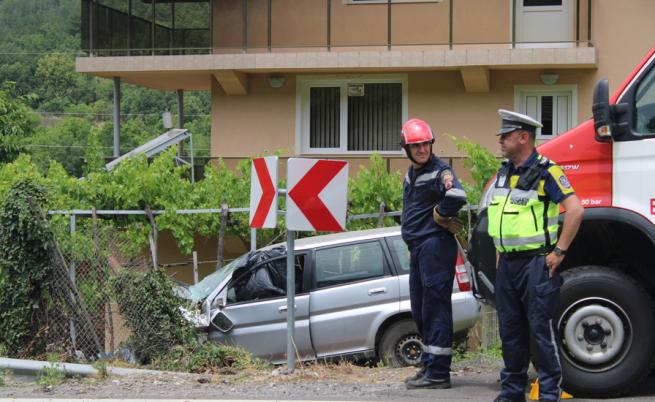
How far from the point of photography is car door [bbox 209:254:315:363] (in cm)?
1031

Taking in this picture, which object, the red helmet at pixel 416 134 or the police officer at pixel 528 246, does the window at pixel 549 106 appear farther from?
the police officer at pixel 528 246

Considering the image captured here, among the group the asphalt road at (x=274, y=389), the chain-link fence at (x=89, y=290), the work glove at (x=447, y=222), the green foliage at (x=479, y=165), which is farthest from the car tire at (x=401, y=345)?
the green foliage at (x=479, y=165)

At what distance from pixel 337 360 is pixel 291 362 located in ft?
7.16

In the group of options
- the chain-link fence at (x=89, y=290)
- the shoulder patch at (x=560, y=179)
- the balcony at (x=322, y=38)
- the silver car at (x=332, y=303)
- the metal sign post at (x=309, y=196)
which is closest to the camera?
the shoulder patch at (x=560, y=179)

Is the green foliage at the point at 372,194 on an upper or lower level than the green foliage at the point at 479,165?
lower

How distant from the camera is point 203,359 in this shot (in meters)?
9.05

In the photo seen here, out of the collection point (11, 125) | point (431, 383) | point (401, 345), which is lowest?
point (401, 345)

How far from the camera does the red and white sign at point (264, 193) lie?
8078mm

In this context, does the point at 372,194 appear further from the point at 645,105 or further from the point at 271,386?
the point at 645,105

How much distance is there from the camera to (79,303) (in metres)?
10.2

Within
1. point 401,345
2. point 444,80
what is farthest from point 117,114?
point 401,345

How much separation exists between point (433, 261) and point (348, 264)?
11.4ft

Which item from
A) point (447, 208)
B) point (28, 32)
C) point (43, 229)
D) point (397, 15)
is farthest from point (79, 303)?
point (28, 32)

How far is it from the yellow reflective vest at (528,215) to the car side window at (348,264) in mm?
4231
